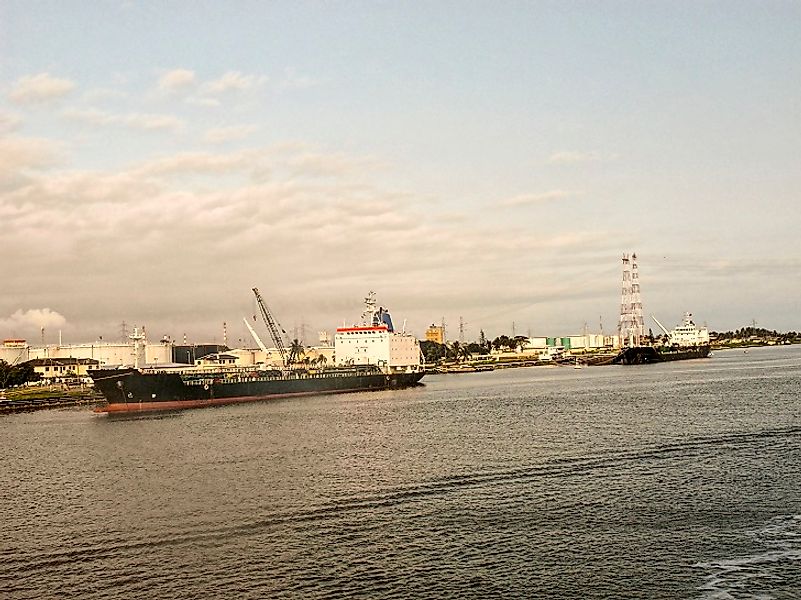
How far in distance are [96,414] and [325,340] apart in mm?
76703

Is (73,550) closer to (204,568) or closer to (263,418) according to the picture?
(204,568)

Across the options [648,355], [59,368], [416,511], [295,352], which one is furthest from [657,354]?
[416,511]

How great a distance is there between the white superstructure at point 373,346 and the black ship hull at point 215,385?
5.59 metres

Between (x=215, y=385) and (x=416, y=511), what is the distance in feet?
185

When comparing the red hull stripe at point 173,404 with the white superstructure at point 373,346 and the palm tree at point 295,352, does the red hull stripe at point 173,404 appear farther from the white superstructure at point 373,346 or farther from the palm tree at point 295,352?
the palm tree at point 295,352

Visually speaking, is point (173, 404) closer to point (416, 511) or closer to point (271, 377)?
point (271, 377)

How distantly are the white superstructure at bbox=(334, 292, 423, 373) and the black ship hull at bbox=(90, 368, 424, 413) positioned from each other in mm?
5586

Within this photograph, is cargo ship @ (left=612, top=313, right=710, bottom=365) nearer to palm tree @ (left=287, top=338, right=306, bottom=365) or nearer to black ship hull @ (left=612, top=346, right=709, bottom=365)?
black ship hull @ (left=612, top=346, right=709, bottom=365)

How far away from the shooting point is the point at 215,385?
257ft


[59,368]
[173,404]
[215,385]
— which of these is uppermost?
[59,368]

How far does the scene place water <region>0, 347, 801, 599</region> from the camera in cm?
1866

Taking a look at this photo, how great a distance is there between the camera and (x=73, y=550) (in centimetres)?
2172

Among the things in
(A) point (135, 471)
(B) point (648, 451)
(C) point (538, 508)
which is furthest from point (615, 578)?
(A) point (135, 471)

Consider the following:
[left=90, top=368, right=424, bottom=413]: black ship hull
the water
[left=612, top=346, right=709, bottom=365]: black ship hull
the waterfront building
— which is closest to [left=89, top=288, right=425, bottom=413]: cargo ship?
[left=90, top=368, right=424, bottom=413]: black ship hull
